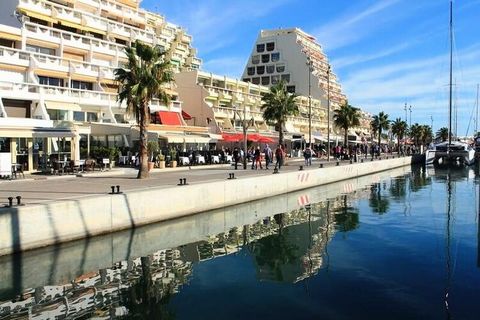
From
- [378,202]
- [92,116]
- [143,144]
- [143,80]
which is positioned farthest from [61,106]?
[378,202]

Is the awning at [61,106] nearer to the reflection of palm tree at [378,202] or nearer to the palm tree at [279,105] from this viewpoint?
the palm tree at [279,105]

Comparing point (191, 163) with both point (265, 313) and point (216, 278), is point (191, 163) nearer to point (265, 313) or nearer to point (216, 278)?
point (216, 278)

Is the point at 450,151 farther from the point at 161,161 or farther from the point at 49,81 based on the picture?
the point at 49,81

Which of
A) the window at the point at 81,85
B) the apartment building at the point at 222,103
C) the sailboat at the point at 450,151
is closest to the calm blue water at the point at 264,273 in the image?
the window at the point at 81,85

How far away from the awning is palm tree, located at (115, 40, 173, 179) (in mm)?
11374

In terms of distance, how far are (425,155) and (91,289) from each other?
65.9m

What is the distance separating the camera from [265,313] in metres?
10.0

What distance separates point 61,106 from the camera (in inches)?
1458

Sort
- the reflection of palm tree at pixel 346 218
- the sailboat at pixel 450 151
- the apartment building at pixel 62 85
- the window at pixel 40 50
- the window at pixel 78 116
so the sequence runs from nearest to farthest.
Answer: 1. the reflection of palm tree at pixel 346 218
2. the apartment building at pixel 62 85
3. the window at pixel 78 116
4. the window at pixel 40 50
5. the sailboat at pixel 450 151

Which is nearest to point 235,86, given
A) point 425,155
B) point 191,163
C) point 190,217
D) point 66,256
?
point 425,155

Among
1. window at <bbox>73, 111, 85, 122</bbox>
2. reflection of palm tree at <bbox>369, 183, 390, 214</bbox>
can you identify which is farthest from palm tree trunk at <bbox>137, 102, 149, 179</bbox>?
window at <bbox>73, 111, 85, 122</bbox>

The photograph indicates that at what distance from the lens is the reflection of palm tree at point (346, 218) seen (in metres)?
20.2

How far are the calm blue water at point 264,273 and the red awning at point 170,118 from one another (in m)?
27.7

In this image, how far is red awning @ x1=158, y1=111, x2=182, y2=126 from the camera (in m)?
47.8
